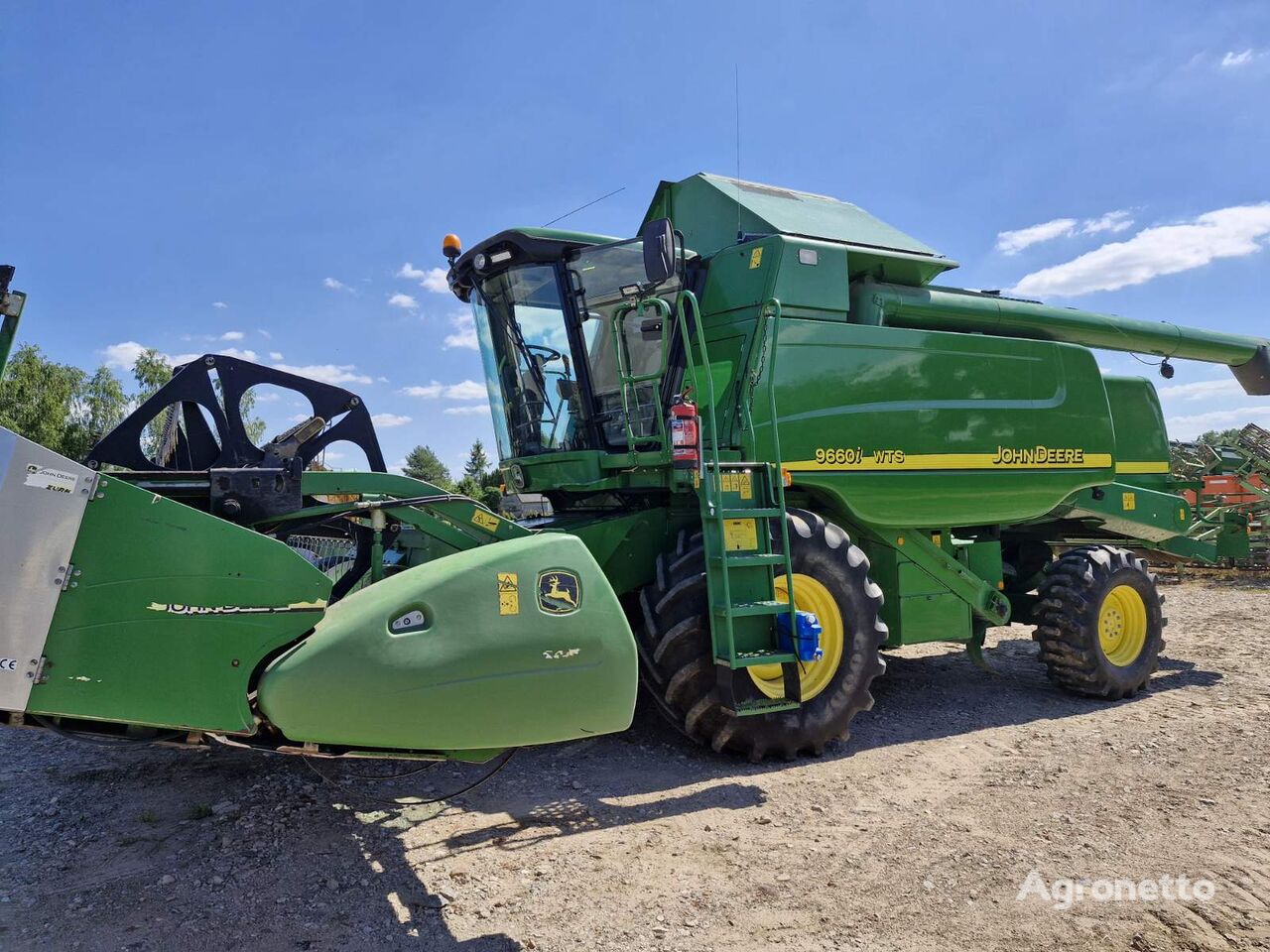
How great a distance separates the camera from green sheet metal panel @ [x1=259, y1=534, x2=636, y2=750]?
9.05ft

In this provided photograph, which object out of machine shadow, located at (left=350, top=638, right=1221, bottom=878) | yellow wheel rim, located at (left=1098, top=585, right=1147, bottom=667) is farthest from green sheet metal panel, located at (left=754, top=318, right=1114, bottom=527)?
machine shadow, located at (left=350, top=638, right=1221, bottom=878)

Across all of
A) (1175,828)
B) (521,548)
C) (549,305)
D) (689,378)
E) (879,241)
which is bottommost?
(1175,828)

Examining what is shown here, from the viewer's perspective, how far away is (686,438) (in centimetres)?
422

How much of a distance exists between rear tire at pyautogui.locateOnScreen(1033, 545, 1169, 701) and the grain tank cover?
2.46m

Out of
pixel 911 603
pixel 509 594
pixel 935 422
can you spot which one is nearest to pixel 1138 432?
pixel 935 422

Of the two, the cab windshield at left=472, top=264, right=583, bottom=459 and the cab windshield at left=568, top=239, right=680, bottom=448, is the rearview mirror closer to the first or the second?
the cab windshield at left=568, top=239, right=680, bottom=448

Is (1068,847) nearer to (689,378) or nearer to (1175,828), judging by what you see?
(1175,828)

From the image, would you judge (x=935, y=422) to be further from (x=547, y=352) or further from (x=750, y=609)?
(x=547, y=352)

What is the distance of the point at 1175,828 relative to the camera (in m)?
3.69

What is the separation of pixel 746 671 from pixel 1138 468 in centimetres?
480

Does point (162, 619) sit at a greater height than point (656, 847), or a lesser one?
greater

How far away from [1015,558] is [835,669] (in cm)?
347

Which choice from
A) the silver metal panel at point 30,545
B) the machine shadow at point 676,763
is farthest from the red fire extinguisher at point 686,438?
the silver metal panel at point 30,545

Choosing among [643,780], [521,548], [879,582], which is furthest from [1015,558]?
[521,548]
